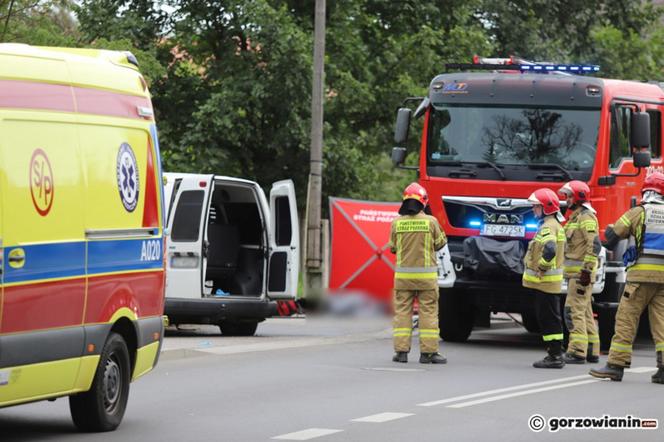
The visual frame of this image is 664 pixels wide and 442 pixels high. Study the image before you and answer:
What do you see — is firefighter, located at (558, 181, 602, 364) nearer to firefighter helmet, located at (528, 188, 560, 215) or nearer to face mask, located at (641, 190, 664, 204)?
firefighter helmet, located at (528, 188, 560, 215)

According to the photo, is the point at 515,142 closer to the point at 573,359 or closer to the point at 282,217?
the point at 573,359

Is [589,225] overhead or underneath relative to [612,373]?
overhead

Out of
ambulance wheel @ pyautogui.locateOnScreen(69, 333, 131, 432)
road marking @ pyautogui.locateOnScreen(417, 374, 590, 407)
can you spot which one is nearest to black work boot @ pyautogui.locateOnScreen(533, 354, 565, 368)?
road marking @ pyautogui.locateOnScreen(417, 374, 590, 407)

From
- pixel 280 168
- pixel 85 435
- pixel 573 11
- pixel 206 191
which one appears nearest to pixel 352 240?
pixel 206 191

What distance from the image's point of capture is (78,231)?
927cm

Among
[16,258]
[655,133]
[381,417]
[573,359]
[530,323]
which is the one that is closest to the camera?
[16,258]

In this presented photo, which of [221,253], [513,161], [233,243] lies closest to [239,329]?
[221,253]

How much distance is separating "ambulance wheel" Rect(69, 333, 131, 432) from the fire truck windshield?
862cm

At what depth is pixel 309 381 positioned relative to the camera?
13.5 metres

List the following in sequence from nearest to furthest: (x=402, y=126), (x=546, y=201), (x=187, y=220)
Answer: (x=546, y=201)
(x=187, y=220)
(x=402, y=126)

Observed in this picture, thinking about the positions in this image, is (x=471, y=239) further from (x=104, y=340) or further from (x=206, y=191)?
(x=104, y=340)

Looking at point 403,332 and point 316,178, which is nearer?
point 403,332

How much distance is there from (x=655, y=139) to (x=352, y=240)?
202 inches

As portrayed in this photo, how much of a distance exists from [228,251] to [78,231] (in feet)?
34.9
